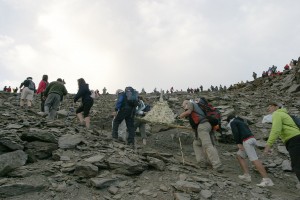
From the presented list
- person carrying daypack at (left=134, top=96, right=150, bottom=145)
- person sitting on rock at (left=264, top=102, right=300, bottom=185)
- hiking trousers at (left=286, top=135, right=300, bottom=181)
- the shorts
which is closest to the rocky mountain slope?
the shorts

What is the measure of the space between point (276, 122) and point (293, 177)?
12.9ft

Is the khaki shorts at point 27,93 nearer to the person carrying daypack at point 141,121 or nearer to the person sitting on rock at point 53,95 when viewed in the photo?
the person sitting on rock at point 53,95

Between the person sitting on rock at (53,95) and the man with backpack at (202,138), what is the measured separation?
6089 mm

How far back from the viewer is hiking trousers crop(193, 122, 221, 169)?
882 centimetres

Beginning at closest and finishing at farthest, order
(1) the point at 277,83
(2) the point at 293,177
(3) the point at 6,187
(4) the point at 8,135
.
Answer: (3) the point at 6,187
(4) the point at 8,135
(2) the point at 293,177
(1) the point at 277,83

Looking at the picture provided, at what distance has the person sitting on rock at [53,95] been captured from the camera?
41.5 ft

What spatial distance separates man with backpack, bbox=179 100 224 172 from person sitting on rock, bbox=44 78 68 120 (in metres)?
6.09

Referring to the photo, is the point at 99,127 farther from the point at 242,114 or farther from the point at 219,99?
the point at 219,99

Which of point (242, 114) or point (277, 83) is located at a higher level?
point (277, 83)

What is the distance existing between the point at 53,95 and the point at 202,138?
693 cm

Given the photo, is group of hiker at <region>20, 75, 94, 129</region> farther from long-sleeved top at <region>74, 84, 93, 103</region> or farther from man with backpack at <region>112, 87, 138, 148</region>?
man with backpack at <region>112, 87, 138, 148</region>

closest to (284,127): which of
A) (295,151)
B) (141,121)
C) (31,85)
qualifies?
(295,151)

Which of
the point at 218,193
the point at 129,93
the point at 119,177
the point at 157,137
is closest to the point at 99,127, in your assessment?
the point at 157,137

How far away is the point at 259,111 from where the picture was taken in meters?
19.4
